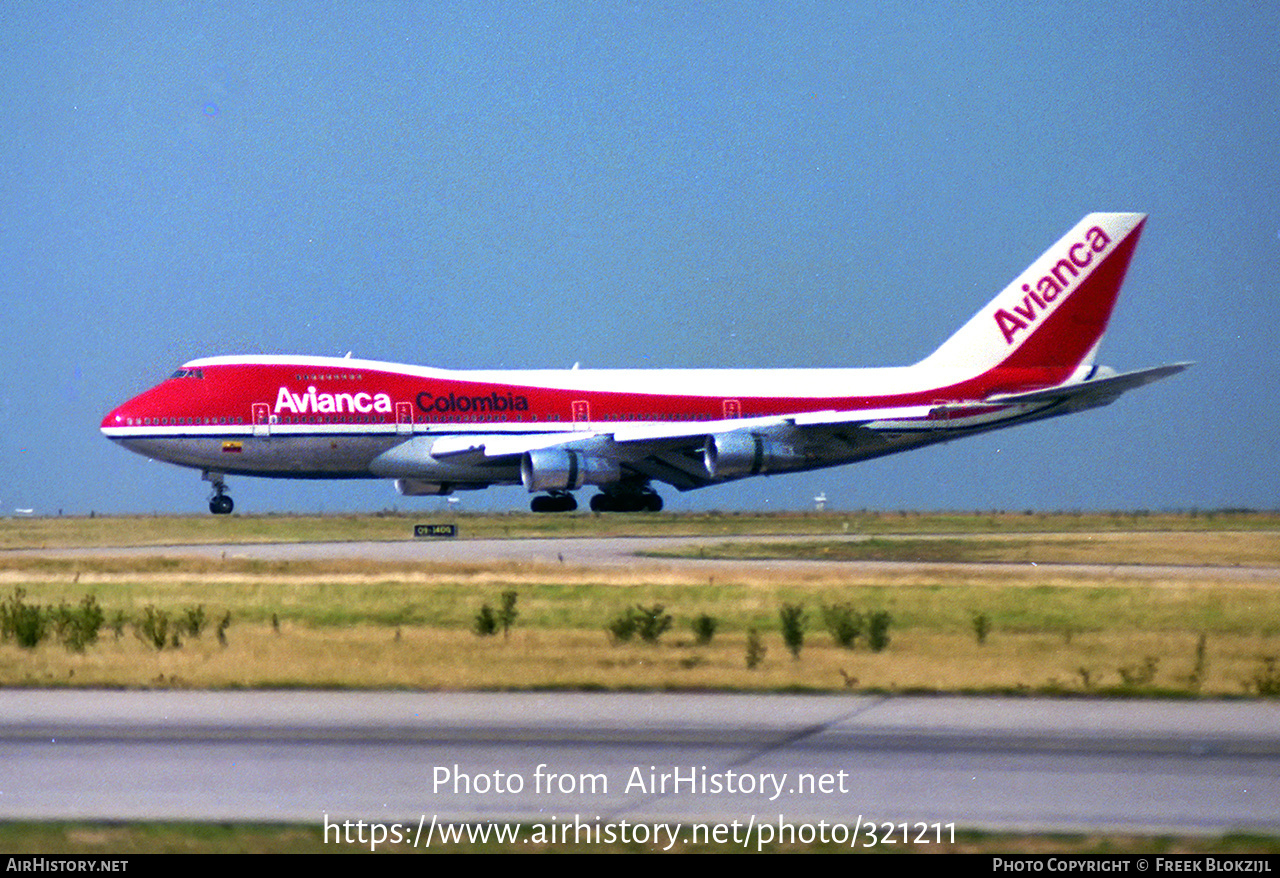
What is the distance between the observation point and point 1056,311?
173ft

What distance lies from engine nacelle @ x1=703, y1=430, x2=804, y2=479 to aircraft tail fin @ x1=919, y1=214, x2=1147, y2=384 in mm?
7932

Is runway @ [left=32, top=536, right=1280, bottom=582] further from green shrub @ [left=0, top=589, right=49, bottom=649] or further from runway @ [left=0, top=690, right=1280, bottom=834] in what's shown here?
runway @ [left=0, top=690, right=1280, bottom=834]

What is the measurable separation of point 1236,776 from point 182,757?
23.7 ft

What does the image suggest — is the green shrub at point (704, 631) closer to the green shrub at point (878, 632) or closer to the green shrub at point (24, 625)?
the green shrub at point (878, 632)

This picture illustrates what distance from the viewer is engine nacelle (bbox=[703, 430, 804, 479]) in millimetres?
46125

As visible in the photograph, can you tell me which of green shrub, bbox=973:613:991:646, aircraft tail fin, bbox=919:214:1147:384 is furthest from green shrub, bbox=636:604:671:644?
aircraft tail fin, bbox=919:214:1147:384

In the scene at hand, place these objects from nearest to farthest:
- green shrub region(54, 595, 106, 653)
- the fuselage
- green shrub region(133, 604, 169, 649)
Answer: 1. green shrub region(133, 604, 169, 649)
2. green shrub region(54, 595, 106, 653)
3. the fuselage

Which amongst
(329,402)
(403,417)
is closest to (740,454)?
(403,417)

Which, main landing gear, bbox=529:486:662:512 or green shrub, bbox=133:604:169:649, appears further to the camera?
main landing gear, bbox=529:486:662:512

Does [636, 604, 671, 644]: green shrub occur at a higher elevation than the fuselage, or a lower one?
lower

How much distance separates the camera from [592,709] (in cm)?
1437

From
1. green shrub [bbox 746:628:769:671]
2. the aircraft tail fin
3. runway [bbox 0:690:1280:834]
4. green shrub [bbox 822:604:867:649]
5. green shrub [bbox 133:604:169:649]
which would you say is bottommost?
runway [bbox 0:690:1280:834]
